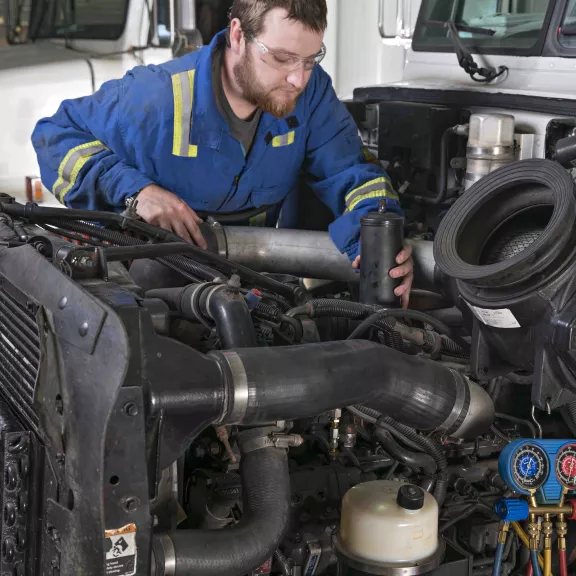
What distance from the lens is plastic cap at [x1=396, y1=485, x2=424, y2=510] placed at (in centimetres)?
158

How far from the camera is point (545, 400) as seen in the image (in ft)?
5.25

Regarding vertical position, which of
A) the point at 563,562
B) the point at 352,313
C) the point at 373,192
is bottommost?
the point at 563,562

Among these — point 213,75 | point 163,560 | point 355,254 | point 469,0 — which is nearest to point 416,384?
point 163,560

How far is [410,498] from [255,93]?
1.26m

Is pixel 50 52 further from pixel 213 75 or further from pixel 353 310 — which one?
pixel 353 310

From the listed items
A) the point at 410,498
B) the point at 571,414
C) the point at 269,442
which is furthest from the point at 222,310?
the point at 571,414

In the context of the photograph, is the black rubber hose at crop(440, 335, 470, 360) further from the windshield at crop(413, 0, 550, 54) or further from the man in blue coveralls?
the windshield at crop(413, 0, 550, 54)

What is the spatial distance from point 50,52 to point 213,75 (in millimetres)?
1699

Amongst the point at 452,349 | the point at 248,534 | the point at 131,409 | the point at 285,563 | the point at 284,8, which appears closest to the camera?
the point at 131,409

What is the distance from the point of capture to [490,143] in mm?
2150

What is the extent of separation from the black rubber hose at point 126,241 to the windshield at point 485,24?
1.18 meters

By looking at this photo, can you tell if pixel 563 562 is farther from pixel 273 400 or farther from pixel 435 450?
pixel 273 400

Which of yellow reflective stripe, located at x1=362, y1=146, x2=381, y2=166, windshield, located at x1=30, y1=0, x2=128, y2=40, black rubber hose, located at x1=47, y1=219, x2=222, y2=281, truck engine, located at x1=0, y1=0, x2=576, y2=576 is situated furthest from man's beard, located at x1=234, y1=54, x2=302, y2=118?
windshield, located at x1=30, y1=0, x2=128, y2=40

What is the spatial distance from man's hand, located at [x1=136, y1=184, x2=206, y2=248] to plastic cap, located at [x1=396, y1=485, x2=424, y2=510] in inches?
35.1
